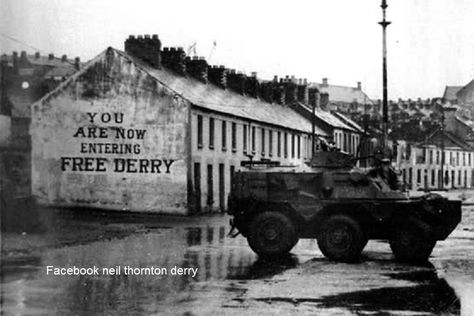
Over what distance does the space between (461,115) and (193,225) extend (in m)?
79.3

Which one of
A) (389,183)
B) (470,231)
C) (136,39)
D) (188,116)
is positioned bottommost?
(470,231)

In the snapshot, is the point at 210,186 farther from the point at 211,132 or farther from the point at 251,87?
the point at 251,87

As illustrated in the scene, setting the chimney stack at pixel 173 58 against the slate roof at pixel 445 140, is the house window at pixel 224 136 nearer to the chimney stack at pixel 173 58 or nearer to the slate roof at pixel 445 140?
the chimney stack at pixel 173 58

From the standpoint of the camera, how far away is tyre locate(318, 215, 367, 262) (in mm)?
16828

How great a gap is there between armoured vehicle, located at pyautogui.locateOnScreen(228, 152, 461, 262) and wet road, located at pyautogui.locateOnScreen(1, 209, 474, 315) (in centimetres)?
52

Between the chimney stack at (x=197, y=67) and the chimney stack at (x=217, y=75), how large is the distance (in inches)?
55.6

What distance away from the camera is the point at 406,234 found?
1706 cm

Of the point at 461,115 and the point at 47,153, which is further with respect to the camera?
the point at 461,115

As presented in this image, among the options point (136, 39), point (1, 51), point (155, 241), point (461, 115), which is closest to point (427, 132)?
point (461, 115)

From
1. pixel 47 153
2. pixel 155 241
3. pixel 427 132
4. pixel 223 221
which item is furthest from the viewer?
pixel 427 132

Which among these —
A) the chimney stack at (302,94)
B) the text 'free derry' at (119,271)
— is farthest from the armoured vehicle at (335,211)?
the chimney stack at (302,94)

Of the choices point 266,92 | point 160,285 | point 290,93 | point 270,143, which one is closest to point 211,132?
point 270,143

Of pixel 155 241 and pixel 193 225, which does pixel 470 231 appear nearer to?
pixel 193 225

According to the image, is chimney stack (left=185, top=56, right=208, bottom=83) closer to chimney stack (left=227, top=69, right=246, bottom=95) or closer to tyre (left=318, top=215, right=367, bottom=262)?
chimney stack (left=227, top=69, right=246, bottom=95)
